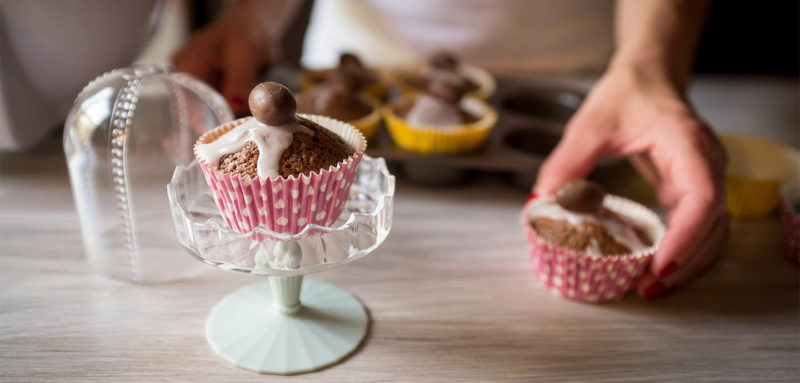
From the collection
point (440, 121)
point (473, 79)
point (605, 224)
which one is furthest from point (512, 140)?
point (605, 224)

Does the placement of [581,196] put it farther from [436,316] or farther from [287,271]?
[287,271]

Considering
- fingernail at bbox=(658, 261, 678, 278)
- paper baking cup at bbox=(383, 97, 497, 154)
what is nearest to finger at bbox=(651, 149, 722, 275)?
fingernail at bbox=(658, 261, 678, 278)

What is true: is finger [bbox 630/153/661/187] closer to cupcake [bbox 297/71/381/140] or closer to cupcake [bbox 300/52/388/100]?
cupcake [bbox 297/71/381/140]

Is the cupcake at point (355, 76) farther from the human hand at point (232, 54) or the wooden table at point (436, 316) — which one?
the wooden table at point (436, 316)

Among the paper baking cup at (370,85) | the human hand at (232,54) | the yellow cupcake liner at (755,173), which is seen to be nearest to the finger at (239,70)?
the human hand at (232,54)

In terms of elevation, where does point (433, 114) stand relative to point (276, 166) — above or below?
below
